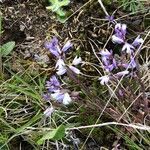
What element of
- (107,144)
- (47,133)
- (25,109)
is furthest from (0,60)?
(107,144)

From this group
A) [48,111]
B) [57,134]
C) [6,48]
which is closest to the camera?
[57,134]

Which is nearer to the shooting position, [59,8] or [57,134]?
[57,134]

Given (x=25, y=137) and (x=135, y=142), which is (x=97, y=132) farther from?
(x=25, y=137)

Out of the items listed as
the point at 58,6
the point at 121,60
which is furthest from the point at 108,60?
the point at 58,6

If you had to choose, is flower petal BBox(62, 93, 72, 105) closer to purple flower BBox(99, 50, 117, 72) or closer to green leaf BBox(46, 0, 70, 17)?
purple flower BBox(99, 50, 117, 72)

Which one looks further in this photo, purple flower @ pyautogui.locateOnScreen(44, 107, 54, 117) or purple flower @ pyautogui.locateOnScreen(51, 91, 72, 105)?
purple flower @ pyautogui.locateOnScreen(44, 107, 54, 117)

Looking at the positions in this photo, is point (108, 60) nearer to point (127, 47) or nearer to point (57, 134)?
point (127, 47)

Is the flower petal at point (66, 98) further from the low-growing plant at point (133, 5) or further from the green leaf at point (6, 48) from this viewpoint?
the low-growing plant at point (133, 5)

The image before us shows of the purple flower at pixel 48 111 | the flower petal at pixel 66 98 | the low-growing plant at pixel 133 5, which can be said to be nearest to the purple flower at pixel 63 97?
the flower petal at pixel 66 98

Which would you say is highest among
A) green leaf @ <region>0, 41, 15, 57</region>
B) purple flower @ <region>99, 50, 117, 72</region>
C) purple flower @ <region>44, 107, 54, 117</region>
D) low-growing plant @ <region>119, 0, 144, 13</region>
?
green leaf @ <region>0, 41, 15, 57</region>

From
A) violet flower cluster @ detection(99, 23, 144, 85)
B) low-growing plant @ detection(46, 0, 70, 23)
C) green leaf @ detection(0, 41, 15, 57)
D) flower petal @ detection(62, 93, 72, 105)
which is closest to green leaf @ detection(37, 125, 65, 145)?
flower petal @ detection(62, 93, 72, 105)

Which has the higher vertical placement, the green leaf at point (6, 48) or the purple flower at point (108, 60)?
the green leaf at point (6, 48)
